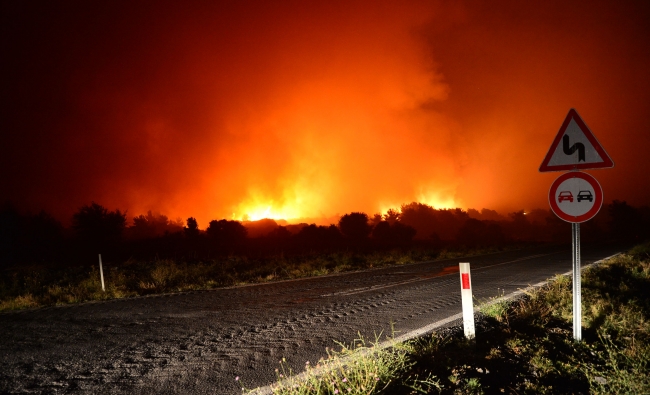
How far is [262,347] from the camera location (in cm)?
483

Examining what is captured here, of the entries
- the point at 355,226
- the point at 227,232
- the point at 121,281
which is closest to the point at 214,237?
the point at 227,232

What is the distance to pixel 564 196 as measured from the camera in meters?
4.45

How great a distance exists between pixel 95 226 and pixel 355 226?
49.7 metres

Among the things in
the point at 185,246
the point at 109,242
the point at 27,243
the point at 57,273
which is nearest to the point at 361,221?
the point at 185,246

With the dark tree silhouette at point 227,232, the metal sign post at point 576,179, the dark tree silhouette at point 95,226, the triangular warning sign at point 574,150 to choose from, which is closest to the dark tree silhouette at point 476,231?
the dark tree silhouette at point 227,232

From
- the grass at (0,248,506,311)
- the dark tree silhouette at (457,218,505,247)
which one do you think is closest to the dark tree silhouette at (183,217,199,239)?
the grass at (0,248,506,311)

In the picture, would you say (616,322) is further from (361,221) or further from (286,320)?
(361,221)

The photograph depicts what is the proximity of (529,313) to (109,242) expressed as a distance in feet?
187

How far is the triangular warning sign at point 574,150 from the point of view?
170 inches

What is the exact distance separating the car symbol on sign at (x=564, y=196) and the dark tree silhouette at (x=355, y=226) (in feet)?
244

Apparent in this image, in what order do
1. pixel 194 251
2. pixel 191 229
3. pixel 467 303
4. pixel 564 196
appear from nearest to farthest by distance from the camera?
pixel 564 196 < pixel 467 303 < pixel 194 251 < pixel 191 229

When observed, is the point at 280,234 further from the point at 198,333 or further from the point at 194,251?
the point at 198,333

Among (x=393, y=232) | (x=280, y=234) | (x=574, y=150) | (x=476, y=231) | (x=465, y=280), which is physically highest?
(x=574, y=150)

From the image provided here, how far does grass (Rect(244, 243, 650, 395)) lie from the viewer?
3207mm
